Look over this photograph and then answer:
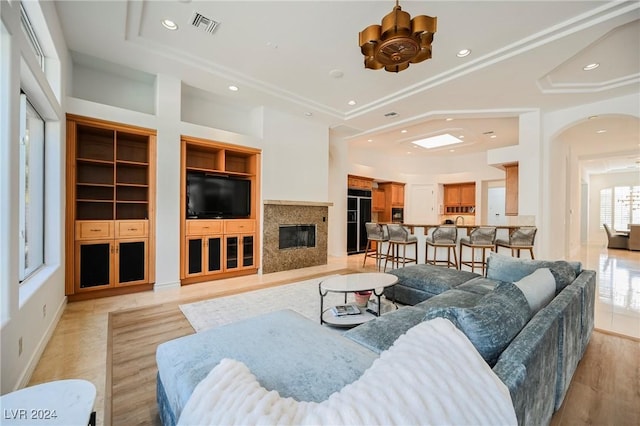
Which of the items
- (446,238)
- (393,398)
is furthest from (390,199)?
(393,398)

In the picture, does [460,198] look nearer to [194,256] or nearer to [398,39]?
[398,39]

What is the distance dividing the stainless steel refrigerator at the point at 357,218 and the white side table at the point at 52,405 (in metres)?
6.86

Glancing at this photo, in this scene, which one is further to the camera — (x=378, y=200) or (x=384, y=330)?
(x=378, y=200)

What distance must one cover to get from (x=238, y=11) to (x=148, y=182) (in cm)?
276

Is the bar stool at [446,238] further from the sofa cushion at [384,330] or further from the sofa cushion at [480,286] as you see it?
the sofa cushion at [384,330]

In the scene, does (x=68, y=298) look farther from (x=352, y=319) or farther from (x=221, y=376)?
(x=221, y=376)

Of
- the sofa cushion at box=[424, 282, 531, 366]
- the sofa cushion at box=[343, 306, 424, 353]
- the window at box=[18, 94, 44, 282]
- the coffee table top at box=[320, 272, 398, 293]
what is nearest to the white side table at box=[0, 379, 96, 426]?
the sofa cushion at box=[343, 306, 424, 353]

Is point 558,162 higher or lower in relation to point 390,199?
higher

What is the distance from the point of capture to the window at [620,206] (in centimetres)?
1052

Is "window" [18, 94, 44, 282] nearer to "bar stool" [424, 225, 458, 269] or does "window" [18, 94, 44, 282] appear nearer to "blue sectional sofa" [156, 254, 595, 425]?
"blue sectional sofa" [156, 254, 595, 425]

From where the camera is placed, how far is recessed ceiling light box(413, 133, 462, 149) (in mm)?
7141

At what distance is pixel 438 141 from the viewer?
24.7 feet

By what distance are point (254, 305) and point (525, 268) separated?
3.05 meters

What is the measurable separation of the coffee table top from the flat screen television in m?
2.73
